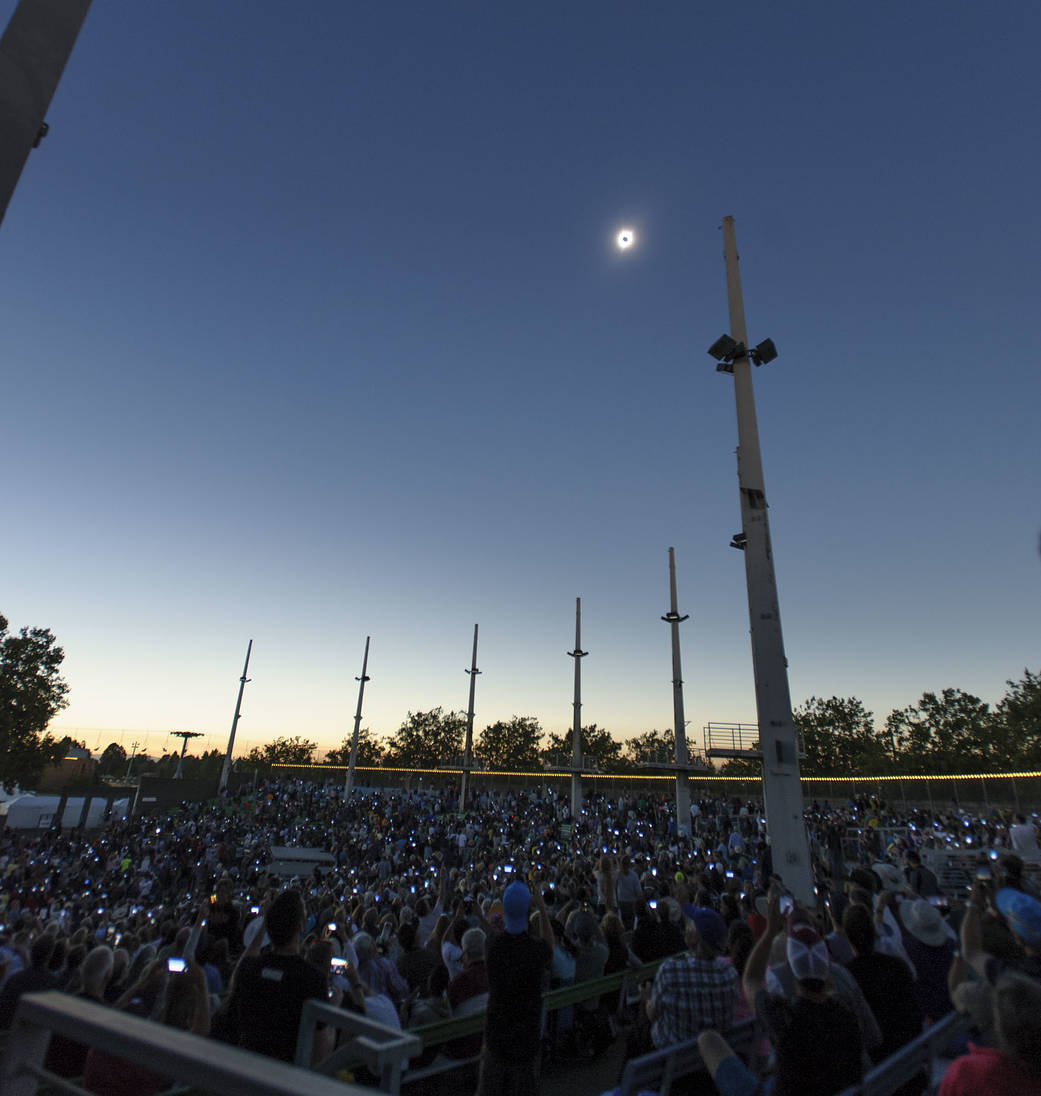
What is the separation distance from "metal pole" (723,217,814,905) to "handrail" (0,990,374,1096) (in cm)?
1315

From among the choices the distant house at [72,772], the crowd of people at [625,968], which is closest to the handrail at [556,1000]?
the crowd of people at [625,968]

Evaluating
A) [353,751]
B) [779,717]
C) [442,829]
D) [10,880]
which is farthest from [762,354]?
[353,751]

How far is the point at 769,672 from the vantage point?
13641 mm

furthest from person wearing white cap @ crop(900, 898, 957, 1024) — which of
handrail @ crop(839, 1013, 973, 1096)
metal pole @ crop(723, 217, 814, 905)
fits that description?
metal pole @ crop(723, 217, 814, 905)

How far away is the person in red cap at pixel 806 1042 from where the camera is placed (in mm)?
3379

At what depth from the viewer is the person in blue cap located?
450cm

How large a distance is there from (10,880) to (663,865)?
27807 mm

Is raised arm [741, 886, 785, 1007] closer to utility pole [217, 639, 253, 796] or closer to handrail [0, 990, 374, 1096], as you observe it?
handrail [0, 990, 374, 1096]

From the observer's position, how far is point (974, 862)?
17.4m

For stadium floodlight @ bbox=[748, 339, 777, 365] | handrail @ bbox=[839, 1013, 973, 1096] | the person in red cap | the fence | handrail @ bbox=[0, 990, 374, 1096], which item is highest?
stadium floodlight @ bbox=[748, 339, 777, 365]

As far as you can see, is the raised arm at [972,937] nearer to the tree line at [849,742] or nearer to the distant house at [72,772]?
the tree line at [849,742]

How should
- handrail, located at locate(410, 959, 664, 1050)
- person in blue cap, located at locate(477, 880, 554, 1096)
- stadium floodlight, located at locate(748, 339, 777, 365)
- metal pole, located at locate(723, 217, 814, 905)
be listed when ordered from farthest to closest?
stadium floodlight, located at locate(748, 339, 777, 365) → metal pole, located at locate(723, 217, 814, 905) → handrail, located at locate(410, 959, 664, 1050) → person in blue cap, located at locate(477, 880, 554, 1096)

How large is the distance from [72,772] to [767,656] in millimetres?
144052

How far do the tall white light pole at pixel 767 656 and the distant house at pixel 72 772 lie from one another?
9519cm
